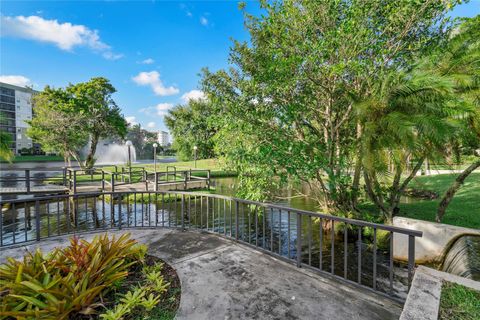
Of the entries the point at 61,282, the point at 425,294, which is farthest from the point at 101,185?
the point at 425,294

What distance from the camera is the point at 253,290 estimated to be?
2.36m

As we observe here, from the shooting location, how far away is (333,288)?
7.97 feet

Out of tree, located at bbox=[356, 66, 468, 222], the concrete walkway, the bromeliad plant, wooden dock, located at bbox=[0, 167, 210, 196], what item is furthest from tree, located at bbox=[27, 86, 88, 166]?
tree, located at bbox=[356, 66, 468, 222]

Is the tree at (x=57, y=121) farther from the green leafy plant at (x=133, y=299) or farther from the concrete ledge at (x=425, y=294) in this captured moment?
the concrete ledge at (x=425, y=294)

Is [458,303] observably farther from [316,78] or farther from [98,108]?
[98,108]

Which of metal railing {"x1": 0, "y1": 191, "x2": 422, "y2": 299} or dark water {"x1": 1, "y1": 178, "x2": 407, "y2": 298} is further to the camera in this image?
dark water {"x1": 1, "y1": 178, "x2": 407, "y2": 298}

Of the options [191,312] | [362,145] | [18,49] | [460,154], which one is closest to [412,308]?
[191,312]

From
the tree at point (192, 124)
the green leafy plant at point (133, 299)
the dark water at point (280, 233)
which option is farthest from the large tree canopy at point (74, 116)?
the green leafy plant at point (133, 299)

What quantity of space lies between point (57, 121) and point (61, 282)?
16130 mm

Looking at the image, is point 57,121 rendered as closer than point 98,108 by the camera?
Yes

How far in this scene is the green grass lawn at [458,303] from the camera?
157 cm

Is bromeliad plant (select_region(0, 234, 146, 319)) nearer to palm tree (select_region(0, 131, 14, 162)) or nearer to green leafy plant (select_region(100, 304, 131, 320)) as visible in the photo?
green leafy plant (select_region(100, 304, 131, 320))

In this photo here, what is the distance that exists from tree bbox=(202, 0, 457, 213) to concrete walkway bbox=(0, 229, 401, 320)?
219 centimetres

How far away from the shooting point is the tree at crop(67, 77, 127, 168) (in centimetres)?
1552
